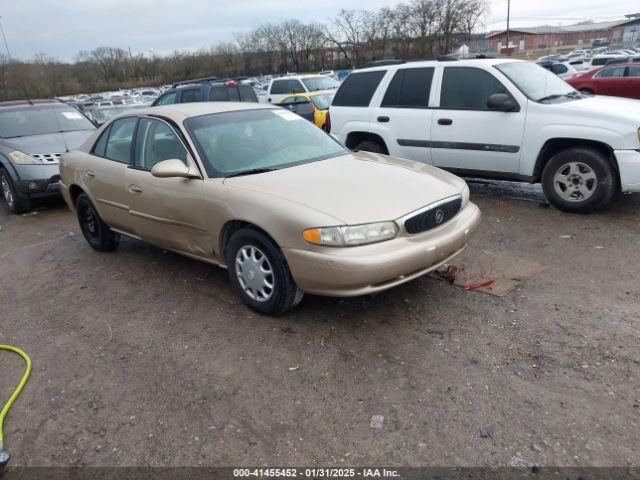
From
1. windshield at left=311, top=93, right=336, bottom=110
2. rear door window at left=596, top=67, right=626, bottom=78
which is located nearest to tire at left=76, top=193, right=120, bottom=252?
windshield at left=311, top=93, right=336, bottom=110

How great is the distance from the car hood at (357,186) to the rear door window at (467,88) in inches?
93.9

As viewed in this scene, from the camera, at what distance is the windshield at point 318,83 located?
16898mm

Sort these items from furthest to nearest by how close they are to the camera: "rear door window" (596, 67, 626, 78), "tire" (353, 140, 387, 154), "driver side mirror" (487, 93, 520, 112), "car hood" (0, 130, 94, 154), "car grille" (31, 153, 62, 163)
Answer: "rear door window" (596, 67, 626, 78), "car hood" (0, 130, 94, 154), "car grille" (31, 153, 62, 163), "tire" (353, 140, 387, 154), "driver side mirror" (487, 93, 520, 112)

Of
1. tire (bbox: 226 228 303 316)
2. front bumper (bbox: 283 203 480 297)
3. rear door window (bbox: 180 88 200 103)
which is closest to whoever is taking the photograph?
front bumper (bbox: 283 203 480 297)

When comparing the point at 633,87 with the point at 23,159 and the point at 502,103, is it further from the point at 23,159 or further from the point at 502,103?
the point at 23,159

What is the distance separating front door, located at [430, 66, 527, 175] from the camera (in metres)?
6.16

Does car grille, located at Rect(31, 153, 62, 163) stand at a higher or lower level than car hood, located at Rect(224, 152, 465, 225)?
lower

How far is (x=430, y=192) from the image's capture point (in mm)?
3877

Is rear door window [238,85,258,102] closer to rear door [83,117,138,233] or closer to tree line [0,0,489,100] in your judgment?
rear door [83,117,138,233]

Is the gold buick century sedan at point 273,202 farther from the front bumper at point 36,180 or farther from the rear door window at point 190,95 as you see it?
the rear door window at point 190,95

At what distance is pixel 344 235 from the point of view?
11.1ft

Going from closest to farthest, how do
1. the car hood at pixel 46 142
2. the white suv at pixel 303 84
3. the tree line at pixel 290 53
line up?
1. the car hood at pixel 46 142
2. the white suv at pixel 303 84
3. the tree line at pixel 290 53

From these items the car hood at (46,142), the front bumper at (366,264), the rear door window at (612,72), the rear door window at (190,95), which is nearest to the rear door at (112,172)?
the front bumper at (366,264)

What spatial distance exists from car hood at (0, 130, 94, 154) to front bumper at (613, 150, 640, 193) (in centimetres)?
790
